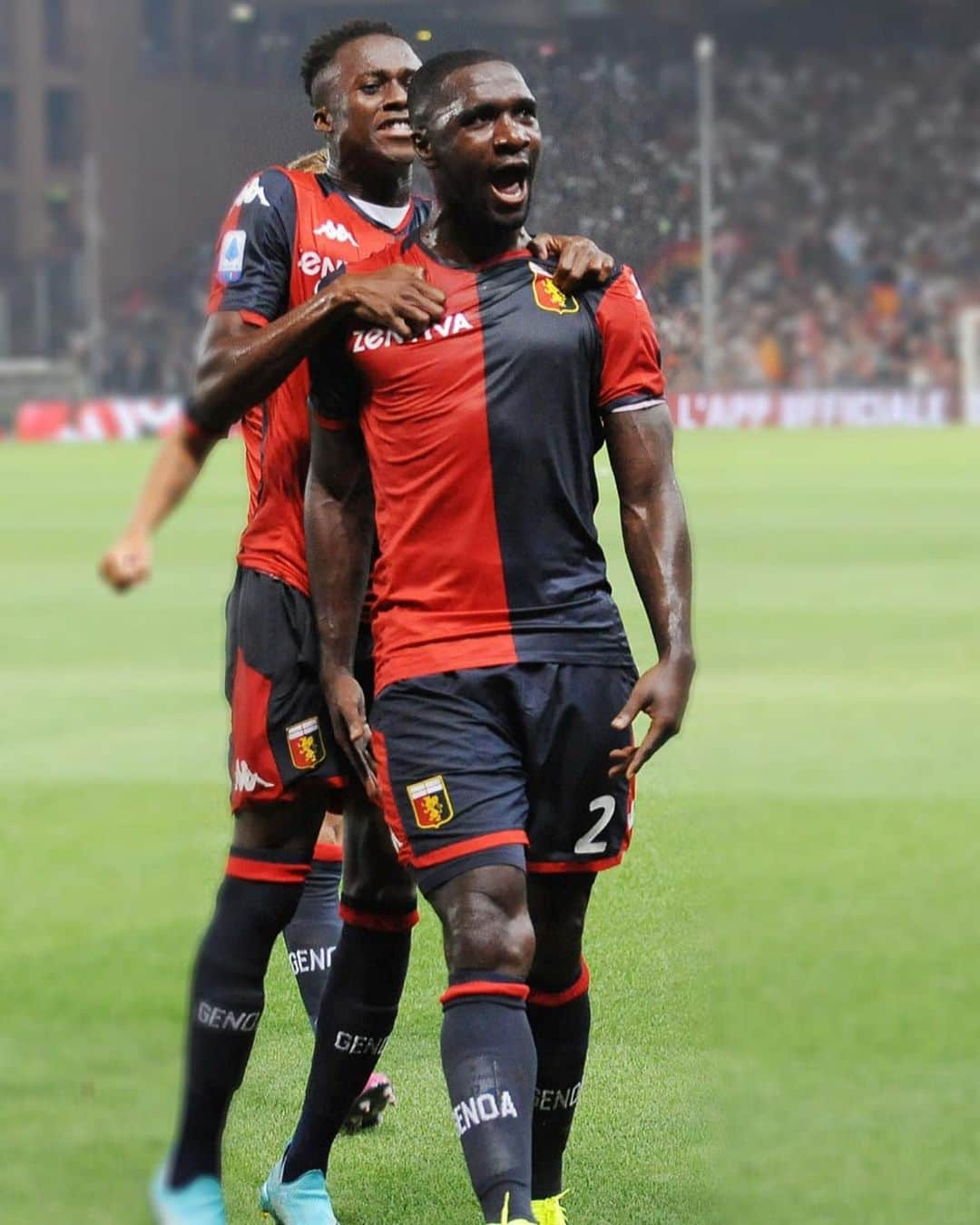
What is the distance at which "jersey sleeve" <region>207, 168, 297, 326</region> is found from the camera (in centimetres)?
428

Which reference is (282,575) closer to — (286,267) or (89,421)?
(286,267)

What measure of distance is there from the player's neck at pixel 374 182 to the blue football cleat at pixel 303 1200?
1.87 meters

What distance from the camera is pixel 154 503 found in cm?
351

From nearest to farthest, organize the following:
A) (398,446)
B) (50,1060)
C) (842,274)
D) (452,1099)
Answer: (452,1099)
(398,446)
(50,1060)
(842,274)

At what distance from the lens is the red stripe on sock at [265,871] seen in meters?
4.31

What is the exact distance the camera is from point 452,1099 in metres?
3.72

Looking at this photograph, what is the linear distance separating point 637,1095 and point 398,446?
157 cm

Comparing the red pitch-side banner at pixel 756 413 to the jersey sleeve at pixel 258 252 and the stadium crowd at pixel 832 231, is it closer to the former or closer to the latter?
the stadium crowd at pixel 832 231

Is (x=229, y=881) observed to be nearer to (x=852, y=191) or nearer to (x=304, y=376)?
(x=304, y=376)

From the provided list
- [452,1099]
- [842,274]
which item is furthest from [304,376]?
[842,274]

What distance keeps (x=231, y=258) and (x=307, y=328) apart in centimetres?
43

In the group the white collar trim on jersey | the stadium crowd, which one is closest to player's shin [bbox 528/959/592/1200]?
the white collar trim on jersey

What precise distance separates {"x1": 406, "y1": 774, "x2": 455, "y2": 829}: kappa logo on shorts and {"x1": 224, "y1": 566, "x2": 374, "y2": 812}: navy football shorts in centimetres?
48

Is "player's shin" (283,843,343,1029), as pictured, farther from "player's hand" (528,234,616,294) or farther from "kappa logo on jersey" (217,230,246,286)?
"player's hand" (528,234,616,294)
